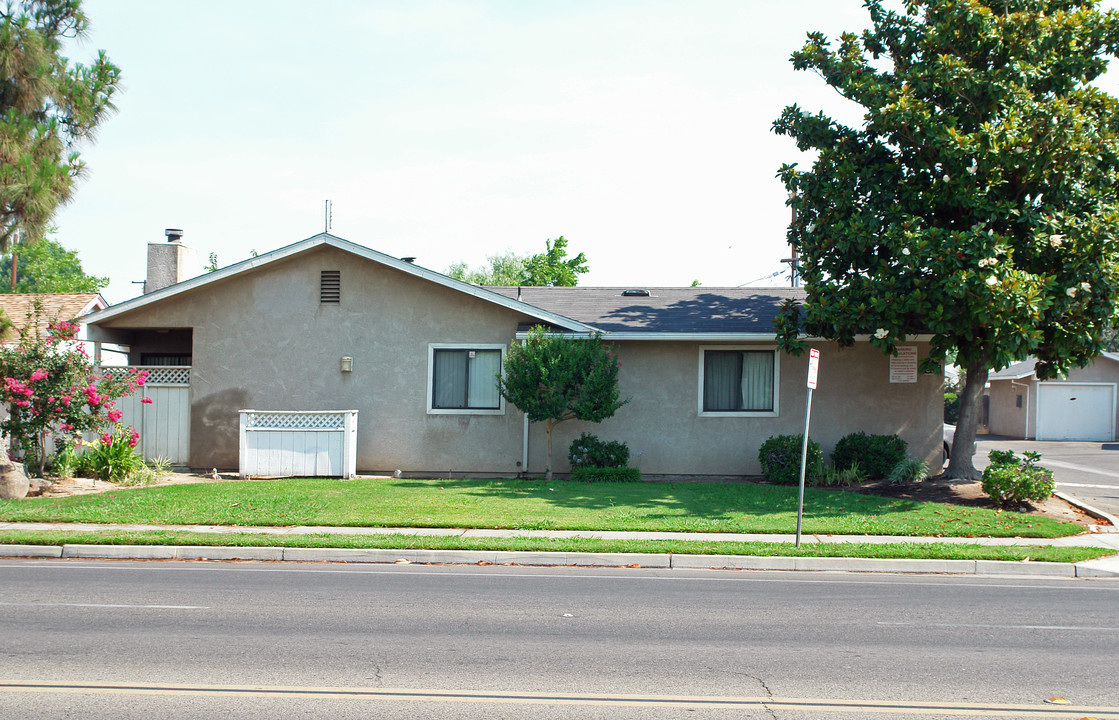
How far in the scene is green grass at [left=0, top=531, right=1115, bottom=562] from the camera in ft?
37.3

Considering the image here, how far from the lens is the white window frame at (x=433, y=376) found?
18562 mm

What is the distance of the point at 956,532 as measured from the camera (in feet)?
42.1

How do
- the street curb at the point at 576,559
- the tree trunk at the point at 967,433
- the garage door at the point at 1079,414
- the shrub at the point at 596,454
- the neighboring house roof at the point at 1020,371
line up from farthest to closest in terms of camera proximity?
the garage door at the point at 1079,414 → the neighboring house roof at the point at 1020,371 → the shrub at the point at 596,454 → the tree trunk at the point at 967,433 → the street curb at the point at 576,559

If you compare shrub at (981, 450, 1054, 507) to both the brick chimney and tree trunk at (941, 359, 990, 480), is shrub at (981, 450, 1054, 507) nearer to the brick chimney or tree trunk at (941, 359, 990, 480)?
tree trunk at (941, 359, 990, 480)

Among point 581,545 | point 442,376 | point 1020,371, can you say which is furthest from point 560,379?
point 1020,371

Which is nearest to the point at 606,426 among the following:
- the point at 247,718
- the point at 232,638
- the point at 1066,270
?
the point at 1066,270

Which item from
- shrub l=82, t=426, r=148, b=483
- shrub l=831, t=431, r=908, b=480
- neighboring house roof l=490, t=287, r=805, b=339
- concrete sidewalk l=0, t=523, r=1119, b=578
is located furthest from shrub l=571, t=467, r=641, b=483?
shrub l=82, t=426, r=148, b=483

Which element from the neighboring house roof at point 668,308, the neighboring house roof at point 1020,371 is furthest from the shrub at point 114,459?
the neighboring house roof at point 1020,371

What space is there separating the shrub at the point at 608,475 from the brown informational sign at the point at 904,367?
579 centimetres

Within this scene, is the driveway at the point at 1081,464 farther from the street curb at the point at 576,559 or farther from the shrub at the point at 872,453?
the street curb at the point at 576,559

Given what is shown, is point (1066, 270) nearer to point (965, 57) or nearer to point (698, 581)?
point (965, 57)

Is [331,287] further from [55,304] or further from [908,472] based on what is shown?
[55,304]

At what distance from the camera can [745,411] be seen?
1872 centimetres

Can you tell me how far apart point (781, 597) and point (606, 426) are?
954 centimetres
